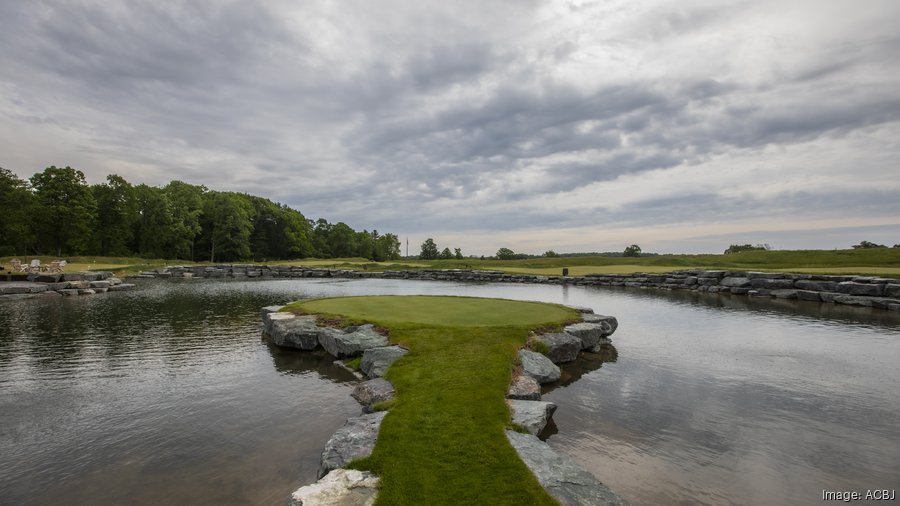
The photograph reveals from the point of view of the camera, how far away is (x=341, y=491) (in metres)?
4.77

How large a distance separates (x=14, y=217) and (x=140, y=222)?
18495 millimetres

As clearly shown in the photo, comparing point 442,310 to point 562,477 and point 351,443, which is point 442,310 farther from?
point 562,477

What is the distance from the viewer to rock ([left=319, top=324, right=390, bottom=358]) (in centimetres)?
1210

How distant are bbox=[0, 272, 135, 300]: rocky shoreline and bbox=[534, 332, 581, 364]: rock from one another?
36.1 meters

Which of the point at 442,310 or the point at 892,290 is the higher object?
the point at 892,290

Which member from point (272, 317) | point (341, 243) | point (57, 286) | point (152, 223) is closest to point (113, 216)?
point (152, 223)

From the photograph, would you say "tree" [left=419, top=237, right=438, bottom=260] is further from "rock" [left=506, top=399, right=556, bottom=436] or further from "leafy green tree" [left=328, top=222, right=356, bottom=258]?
"rock" [left=506, top=399, right=556, bottom=436]

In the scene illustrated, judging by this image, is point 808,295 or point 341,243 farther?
point 341,243

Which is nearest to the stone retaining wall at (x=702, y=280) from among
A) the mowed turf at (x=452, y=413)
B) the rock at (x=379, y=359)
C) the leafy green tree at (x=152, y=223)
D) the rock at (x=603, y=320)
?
the rock at (x=603, y=320)

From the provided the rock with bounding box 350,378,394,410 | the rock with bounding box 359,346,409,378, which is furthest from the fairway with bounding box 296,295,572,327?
the rock with bounding box 350,378,394,410

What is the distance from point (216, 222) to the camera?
81.1m

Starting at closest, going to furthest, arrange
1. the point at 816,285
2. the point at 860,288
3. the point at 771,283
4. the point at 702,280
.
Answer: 1. the point at 860,288
2. the point at 816,285
3. the point at 771,283
4. the point at 702,280

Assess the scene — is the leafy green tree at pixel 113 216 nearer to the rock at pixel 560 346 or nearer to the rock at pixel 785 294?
the rock at pixel 560 346

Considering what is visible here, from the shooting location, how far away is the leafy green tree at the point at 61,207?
63.0 m
